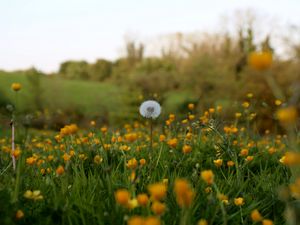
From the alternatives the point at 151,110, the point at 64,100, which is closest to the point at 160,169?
the point at 151,110

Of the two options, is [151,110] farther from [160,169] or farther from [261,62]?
[261,62]

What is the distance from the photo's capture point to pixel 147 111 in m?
2.96

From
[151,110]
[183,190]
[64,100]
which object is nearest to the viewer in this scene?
[183,190]

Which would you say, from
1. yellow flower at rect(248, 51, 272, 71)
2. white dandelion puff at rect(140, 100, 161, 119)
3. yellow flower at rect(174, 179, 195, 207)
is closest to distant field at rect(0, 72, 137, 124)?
white dandelion puff at rect(140, 100, 161, 119)

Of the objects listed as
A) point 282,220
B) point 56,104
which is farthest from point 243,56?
point 282,220

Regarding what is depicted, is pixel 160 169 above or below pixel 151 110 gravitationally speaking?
below

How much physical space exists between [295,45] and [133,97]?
7.84 metres

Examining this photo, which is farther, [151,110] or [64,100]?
[64,100]

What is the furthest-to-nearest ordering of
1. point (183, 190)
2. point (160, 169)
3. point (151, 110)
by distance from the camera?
point (151, 110)
point (160, 169)
point (183, 190)

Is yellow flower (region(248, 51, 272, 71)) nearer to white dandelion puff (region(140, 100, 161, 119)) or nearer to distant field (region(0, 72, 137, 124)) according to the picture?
white dandelion puff (region(140, 100, 161, 119))

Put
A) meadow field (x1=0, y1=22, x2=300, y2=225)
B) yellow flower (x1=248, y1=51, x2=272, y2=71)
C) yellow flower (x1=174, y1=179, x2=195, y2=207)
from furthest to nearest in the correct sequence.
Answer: meadow field (x1=0, y1=22, x2=300, y2=225) → yellow flower (x1=174, y1=179, x2=195, y2=207) → yellow flower (x1=248, y1=51, x2=272, y2=71)

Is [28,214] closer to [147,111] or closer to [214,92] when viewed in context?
[147,111]

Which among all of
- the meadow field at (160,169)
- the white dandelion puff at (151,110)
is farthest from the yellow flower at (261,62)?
the white dandelion puff at (151,110)

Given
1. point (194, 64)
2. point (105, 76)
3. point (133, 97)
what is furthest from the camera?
point (105, 76)
